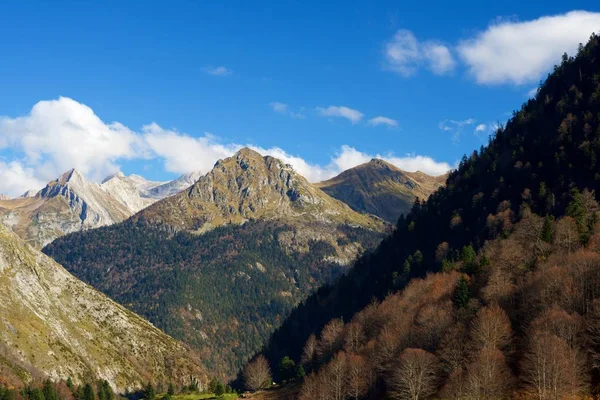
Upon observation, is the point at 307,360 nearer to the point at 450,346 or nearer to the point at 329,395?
the point at 329,395

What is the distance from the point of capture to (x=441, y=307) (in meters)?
125

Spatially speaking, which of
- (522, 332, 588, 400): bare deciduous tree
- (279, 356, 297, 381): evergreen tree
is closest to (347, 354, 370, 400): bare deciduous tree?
(522, 332, 588, 400): bare deciduous tree

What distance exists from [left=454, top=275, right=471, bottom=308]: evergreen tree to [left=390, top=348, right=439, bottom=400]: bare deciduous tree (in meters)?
18.6

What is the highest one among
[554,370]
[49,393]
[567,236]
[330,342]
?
[567,236]

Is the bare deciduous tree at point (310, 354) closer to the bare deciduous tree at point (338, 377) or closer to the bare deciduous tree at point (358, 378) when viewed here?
the bare deciduous tree at point (338, 377)

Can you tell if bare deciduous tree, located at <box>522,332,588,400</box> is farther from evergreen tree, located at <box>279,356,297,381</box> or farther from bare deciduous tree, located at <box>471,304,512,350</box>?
evergreen tree, located at <box>279,356,297,381</box>

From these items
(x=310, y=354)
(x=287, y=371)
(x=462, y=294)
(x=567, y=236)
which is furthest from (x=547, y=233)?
(x=287, y=371)

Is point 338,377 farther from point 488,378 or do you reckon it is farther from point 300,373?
point 300,373

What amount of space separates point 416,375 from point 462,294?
26581 millimetres

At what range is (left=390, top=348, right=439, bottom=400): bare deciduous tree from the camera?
105 meters

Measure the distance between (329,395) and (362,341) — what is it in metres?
28.9

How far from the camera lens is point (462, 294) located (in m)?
125

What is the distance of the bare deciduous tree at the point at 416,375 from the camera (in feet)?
344

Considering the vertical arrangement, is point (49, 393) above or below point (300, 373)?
below
